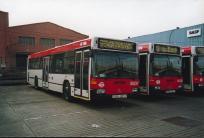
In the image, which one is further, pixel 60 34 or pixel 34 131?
pixel 60 34

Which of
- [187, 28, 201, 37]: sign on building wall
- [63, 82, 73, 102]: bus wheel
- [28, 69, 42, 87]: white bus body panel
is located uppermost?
[187, 28, 201, 37]: sign on building wall

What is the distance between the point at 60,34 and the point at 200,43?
33387mm

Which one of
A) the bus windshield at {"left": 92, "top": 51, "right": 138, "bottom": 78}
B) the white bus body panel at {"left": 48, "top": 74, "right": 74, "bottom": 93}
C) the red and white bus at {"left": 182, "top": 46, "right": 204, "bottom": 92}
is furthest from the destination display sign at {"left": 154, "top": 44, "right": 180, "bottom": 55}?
the white bus body panel at {"left": 48, "top": 74, "right": 74, "bottom": 93}

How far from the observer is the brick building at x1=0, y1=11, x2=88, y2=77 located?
4612cm

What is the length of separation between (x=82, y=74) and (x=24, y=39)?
40.9 meters

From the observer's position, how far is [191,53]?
15.1m

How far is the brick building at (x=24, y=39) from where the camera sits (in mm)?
46125

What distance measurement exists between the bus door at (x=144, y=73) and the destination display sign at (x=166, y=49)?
64 cm

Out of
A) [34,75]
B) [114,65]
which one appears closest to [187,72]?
[114,65]

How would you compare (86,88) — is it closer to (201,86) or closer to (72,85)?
(72,85)

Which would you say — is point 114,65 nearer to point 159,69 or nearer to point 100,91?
point 100,91

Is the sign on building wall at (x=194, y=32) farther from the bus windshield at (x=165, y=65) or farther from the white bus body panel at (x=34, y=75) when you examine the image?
the white bus body panel at (x=34, y=75)

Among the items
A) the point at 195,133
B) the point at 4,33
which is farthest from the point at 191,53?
the point at 4,33

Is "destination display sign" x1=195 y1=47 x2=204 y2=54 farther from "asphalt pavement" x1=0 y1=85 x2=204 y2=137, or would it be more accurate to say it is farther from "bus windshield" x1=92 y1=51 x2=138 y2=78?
"bus windshield" x1=92 y1=51 x2=138 y2=78
